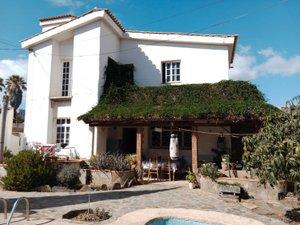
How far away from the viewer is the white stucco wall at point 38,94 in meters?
22.2

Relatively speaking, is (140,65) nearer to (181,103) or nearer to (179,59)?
(179,59)

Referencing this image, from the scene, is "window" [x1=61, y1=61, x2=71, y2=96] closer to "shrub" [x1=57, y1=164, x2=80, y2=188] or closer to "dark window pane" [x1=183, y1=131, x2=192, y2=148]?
"shrub" [x1=57, y1=164, x2=80, y2=188]

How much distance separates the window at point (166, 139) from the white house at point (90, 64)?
1798mm

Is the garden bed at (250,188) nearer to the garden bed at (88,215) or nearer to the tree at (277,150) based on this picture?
the tree at (277,150)

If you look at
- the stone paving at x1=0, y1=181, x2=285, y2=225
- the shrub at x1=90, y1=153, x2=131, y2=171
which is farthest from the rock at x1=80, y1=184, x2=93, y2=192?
the shrub at x1=90, y1=153, x2=131, y2=171

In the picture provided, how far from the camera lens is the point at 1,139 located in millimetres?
18609

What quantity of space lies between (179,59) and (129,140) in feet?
20.3

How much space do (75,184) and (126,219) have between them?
7.14 metres

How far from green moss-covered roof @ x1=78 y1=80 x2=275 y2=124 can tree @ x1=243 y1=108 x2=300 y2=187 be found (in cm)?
608

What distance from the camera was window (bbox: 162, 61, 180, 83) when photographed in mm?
23000

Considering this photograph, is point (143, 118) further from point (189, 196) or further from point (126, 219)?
point (126, 219)

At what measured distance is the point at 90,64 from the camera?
847 inches

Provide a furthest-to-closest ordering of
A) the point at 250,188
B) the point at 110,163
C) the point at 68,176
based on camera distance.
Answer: the point at 110,163 → the point at 68,176 → the point at 250,188

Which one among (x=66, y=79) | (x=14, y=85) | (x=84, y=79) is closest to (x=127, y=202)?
(x=84, y=79)
